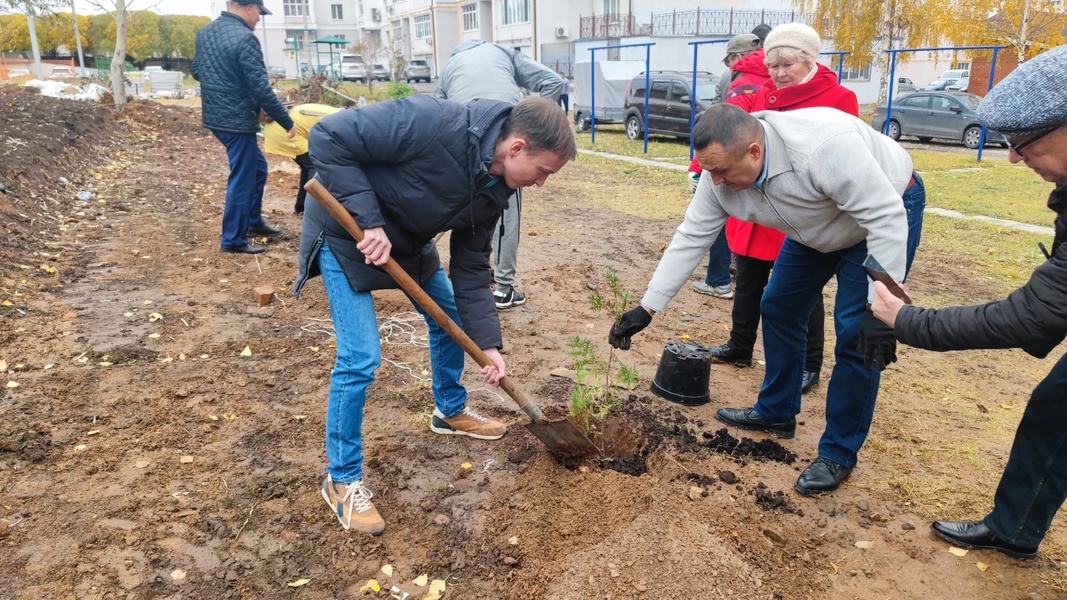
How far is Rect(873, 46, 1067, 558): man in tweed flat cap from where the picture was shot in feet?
6.10

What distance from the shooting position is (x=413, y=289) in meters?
2.60

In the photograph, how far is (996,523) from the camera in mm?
2523

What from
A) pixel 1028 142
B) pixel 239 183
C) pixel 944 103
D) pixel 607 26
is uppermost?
pixel 607 26

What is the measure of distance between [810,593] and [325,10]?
71.0 meters

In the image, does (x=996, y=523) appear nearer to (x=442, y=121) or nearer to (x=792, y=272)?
(x=792, y=272)

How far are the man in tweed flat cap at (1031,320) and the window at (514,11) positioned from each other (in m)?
41.3

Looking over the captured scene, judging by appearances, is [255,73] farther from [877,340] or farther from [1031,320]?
[1031,320]

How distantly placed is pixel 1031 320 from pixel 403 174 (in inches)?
77.5

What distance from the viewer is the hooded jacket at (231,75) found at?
228 inches

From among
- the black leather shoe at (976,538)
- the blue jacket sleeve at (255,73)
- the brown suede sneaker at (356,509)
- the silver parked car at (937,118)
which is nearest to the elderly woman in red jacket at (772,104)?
the black leather shoe at (976,538)

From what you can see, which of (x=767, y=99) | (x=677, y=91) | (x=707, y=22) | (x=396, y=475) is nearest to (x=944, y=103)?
(x=677, y=91)

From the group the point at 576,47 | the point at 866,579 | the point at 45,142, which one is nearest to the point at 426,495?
the point at 866,579

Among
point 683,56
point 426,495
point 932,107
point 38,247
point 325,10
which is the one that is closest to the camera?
point 426,495

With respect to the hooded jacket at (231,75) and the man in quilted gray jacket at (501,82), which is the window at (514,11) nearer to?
the hooded jacket at (231,75)
